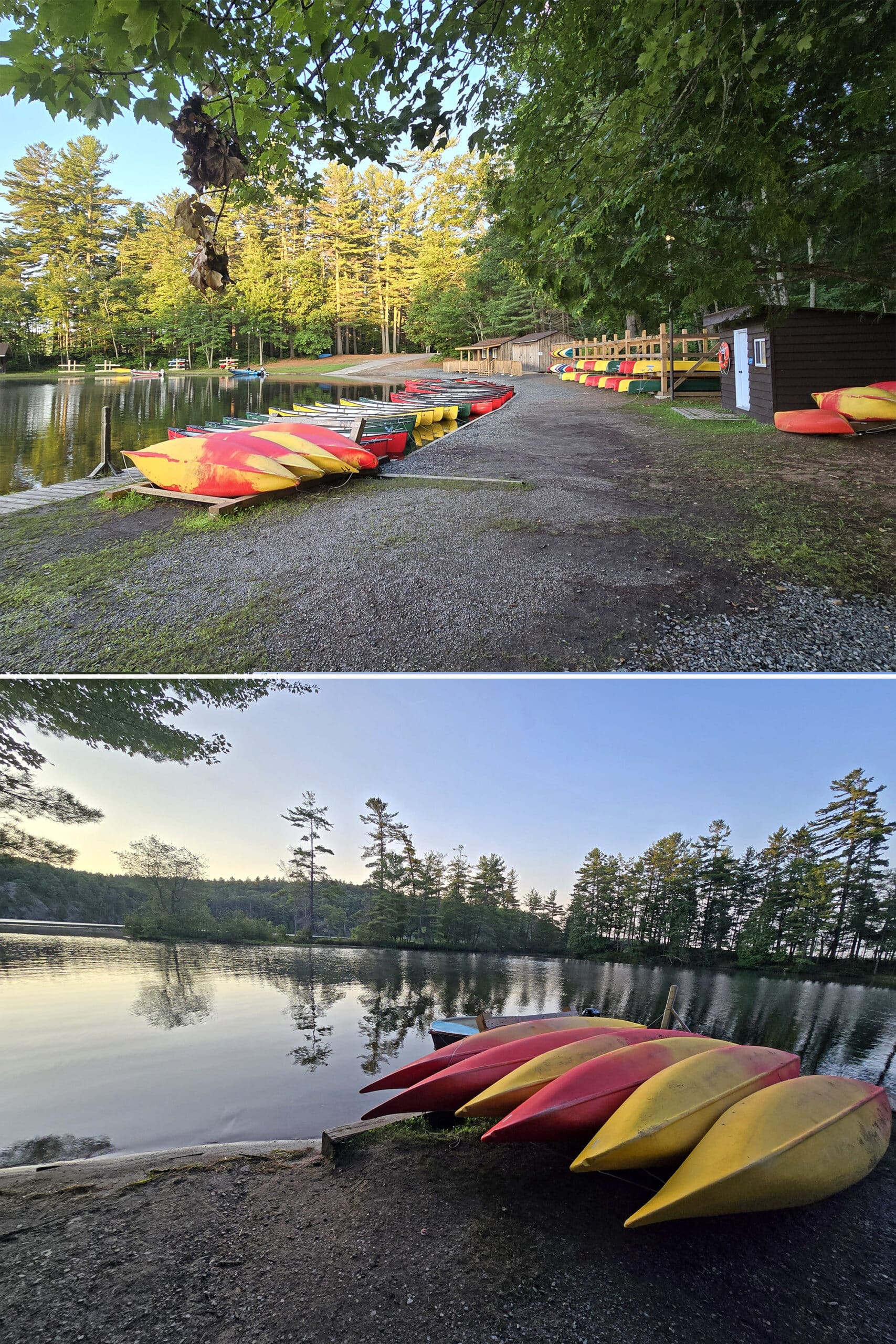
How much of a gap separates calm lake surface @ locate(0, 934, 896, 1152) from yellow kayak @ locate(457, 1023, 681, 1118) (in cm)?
Result: 137

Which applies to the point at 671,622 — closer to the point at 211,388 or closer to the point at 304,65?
the point at 304,65

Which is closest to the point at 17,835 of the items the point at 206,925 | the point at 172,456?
the point at 206,925

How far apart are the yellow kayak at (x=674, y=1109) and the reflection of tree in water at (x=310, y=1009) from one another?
104 inches

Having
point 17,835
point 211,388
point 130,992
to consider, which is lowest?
point 130,992

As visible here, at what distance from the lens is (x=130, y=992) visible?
5.45 m

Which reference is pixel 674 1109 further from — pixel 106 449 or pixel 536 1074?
pixel 106 449

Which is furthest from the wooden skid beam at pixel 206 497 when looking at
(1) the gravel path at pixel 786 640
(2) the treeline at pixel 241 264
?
(1) the gravel path at pixel 786 640

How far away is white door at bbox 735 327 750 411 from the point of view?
41.6ft

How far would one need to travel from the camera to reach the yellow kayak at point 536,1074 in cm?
297

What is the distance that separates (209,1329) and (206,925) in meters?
5.06

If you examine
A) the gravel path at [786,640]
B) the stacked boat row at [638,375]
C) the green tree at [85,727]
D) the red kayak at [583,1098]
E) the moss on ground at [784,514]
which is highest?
the stacked boat row at [638,375]

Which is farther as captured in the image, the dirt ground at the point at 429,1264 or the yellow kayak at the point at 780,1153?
the yellow kayak at the point at 780,1153

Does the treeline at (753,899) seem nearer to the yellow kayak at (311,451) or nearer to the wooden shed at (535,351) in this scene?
the yellow kayak at (311,451)

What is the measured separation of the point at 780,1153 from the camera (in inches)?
98.3
